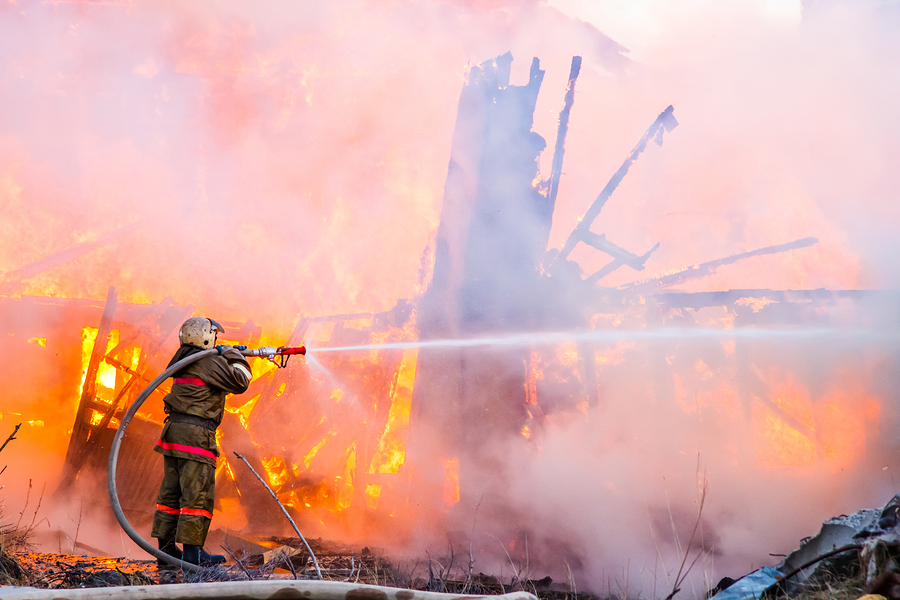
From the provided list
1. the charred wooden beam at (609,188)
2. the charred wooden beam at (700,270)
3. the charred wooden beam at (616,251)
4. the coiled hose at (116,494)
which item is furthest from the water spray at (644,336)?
the coiled hose at (116,494)

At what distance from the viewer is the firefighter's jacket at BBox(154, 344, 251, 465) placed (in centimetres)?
373

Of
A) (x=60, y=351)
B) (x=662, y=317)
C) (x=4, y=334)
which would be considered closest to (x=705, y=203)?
(x=662, y=317)

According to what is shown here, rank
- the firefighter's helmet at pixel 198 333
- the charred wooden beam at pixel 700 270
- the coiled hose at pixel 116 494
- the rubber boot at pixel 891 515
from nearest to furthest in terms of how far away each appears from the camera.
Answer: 1. the rubber boot at pixel 891 515
2. the coiled hose at pixel 116 494
3. the firefighter's helmet at pixel 198 333
4. the charred wooden beam at pixel 700 270

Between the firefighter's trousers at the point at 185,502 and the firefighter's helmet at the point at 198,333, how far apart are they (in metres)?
0.86

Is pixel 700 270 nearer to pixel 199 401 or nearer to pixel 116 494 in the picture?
pixel 199 401

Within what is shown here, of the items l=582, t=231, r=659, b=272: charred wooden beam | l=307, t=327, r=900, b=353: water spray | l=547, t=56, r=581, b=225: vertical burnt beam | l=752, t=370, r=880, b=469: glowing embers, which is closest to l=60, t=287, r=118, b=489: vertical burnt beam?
l=307, t=327, r=900, b=353: water spray

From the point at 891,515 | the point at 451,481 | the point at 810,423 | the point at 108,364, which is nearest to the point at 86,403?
the point at 108,364

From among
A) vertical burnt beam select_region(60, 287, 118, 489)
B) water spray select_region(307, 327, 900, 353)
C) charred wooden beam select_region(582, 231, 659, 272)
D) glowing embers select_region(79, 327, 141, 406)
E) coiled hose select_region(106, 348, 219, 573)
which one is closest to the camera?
coiled hose select_region(106, 348, 219, 573)

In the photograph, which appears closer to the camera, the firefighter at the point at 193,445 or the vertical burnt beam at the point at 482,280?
the firefighter at the point at 193,445

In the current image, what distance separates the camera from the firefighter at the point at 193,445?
3.65 metres

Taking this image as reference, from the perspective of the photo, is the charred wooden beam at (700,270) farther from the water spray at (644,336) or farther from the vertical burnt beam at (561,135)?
the vertical burnt beam at (561,135)

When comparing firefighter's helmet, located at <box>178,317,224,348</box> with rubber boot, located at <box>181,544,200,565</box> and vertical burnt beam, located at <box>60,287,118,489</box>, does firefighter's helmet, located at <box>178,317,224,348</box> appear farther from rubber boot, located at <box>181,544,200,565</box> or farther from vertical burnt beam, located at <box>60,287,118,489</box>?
vertical burnt beam, located at <box>60,287,118,489</box>

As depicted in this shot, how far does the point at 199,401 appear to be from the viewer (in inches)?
150

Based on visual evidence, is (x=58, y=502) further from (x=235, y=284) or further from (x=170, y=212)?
(x=170, y=212)
